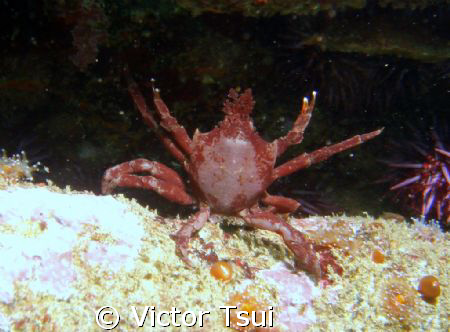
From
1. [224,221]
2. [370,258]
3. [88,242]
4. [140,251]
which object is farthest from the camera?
[224,221]

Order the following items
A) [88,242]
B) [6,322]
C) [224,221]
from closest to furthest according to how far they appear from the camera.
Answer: [6,322], [88,242], [224,221]

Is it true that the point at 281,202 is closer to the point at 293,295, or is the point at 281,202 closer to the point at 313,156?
the point at 313,156

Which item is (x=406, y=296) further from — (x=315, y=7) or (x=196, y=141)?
(x=315, y=7)

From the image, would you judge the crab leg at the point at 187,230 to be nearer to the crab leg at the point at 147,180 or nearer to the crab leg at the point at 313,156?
the crab leg at the point at 147,180

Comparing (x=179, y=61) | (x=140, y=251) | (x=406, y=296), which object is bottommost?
(x=406, y=296)

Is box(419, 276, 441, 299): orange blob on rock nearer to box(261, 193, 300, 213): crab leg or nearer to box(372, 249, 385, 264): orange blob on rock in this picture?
box(372, 249, 385, 264): orange blob on rock

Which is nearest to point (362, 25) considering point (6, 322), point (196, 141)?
point (196, 141)
